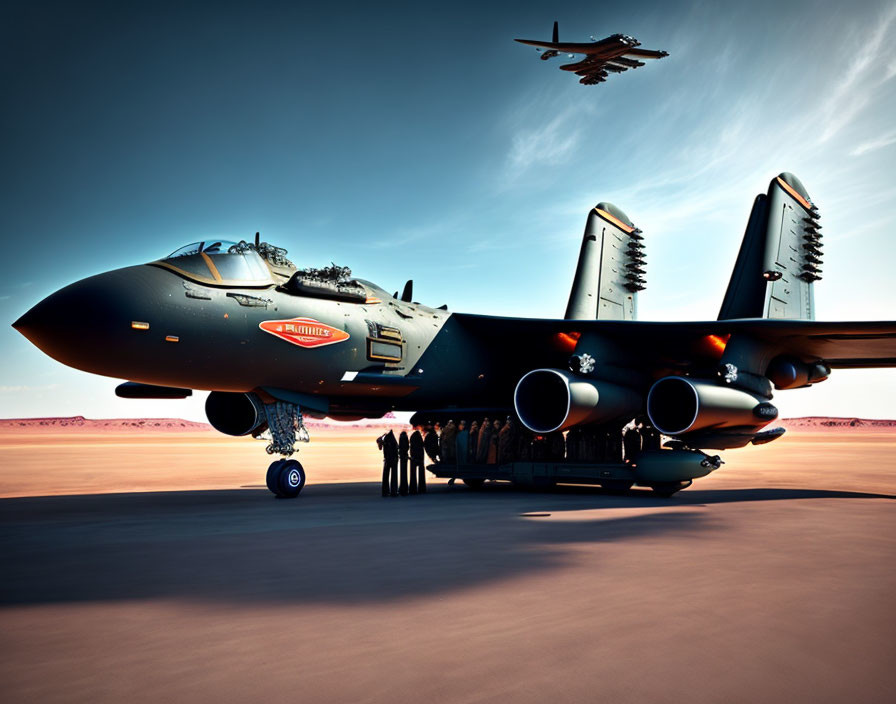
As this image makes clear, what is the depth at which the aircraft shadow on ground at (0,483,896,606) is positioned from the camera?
423 cm

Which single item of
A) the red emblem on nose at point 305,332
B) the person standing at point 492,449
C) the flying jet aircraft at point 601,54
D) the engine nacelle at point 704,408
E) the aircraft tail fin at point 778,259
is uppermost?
the flying jet aircraft at point 601,54

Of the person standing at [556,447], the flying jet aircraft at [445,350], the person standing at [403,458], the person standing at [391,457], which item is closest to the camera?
the flying jet aircraft at [445,350]

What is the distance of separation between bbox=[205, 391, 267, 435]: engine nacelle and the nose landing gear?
164cm

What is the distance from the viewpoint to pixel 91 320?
8234 mm

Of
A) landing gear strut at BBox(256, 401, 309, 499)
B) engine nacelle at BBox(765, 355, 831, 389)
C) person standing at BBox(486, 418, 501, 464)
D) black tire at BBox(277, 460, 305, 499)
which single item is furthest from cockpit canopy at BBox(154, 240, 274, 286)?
engine nacelle at BBox(765, 355, 831, 389)

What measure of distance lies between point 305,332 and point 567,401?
4328 mm

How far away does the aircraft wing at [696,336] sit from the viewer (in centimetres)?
1110

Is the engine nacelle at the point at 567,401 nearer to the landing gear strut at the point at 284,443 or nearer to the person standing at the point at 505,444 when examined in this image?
the person standing at the point at 505,444

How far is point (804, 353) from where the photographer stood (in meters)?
12.9

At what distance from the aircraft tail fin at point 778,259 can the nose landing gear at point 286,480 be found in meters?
9.98

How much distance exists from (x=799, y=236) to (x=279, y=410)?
12107mm

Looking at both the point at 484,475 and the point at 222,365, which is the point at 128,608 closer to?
the point at 222,365

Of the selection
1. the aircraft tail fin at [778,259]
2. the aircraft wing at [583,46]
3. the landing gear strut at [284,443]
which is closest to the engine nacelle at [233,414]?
the landing gear strut at [284,443]

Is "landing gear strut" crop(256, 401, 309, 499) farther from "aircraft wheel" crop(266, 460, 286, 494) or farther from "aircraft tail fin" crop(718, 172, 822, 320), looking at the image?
"aircraft tail fin" crop(718, 172, 822, 320)
